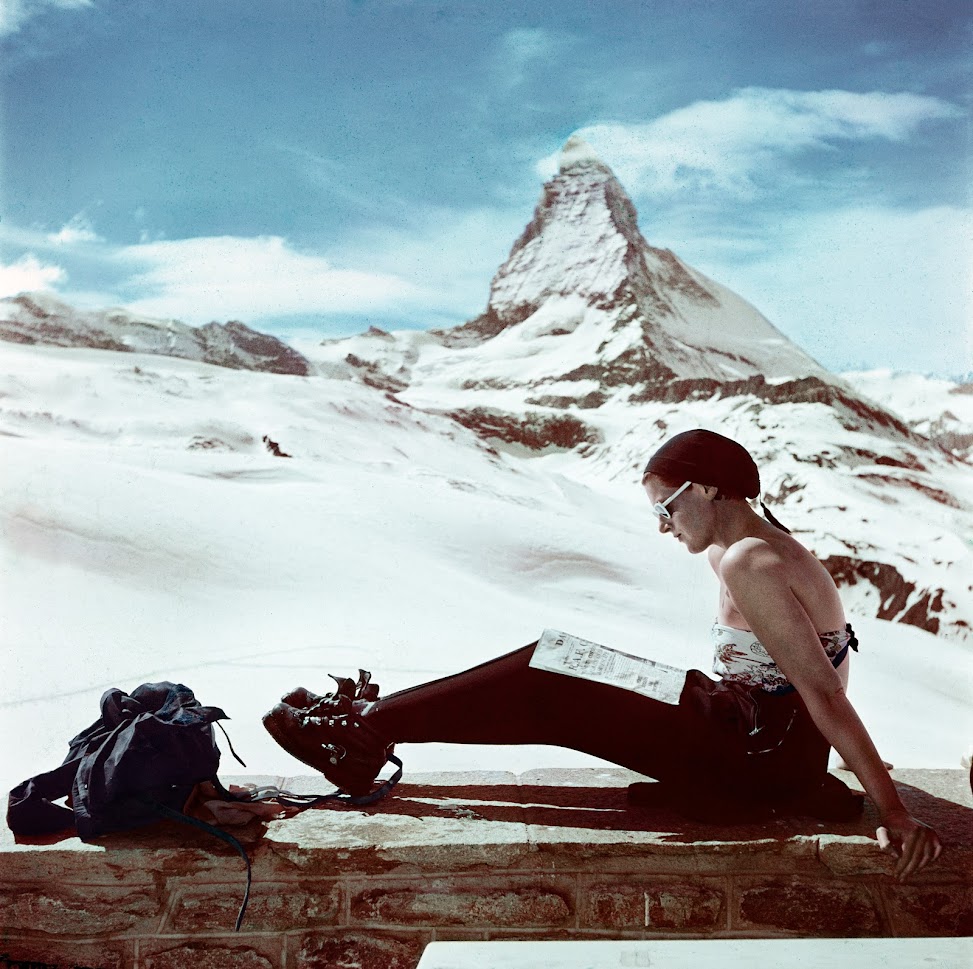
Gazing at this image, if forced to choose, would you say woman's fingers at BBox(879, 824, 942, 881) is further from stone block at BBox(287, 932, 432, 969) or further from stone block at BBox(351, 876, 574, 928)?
stone block at BBox(287, 932, 432, 969)

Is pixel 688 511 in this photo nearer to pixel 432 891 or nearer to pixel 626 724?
pixel 626 724

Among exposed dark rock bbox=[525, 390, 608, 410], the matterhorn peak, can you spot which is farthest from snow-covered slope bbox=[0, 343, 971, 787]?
the matterhorn peak

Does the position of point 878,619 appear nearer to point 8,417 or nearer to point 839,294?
point 839,294

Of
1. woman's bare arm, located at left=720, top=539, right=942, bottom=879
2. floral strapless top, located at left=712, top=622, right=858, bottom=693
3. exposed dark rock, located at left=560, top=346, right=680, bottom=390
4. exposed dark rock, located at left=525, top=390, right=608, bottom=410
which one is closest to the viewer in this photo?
woman's bare arm, located at left=720, top=539, right=942, bottom=879

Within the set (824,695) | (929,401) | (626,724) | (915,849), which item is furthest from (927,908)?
(929,401)

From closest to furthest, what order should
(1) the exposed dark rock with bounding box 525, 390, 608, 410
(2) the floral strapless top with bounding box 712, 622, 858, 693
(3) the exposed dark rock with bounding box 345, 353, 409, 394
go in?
(2) the floral strapless top with bounding box 712, 622, 858, 693 < (3) the exposed dark rock with bounding box 345, 353, 409, 394 < (1) the exposed dark rock with bounding box 525, 390, 608, 410

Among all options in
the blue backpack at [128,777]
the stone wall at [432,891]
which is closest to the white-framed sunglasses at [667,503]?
the stone wall at [432,891]
